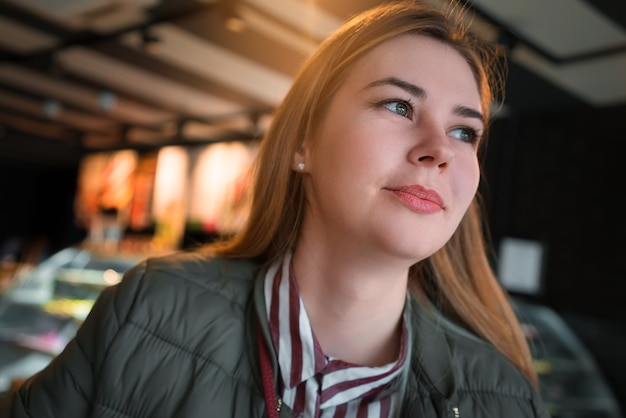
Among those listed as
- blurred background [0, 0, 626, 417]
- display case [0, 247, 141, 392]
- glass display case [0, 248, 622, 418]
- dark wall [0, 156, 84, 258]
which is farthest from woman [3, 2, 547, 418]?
dark wall [0, 156, 84, 258]

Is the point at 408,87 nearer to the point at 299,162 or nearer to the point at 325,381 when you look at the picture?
the point at 299,162

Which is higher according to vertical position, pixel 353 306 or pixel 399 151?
pixel 399 151

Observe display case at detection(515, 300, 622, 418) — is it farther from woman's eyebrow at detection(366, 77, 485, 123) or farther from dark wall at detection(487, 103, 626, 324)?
woman's eyebrow at detection(366, 77, 485, 123)

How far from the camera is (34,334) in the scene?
3035mm

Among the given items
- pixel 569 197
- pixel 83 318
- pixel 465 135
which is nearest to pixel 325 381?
pixel 465 135

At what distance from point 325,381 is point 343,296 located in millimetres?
164

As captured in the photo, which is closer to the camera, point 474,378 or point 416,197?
point 416,197

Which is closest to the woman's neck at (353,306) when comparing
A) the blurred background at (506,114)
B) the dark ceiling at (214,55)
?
the blurred background at (506,114)

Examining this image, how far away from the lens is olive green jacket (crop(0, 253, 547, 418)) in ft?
3.45

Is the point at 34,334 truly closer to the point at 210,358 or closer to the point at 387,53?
the point at 210,358

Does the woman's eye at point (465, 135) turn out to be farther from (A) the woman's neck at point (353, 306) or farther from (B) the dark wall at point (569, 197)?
(B) the dark wall at point (569, 197)

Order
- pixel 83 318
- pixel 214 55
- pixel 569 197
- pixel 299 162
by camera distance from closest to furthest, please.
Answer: pixel 299 162, pixel 83 318, pixel 569 197, pixel 214 55

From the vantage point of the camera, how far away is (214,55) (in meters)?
4.54

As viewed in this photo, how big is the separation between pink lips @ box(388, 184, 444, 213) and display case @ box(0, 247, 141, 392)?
241 centimetres
